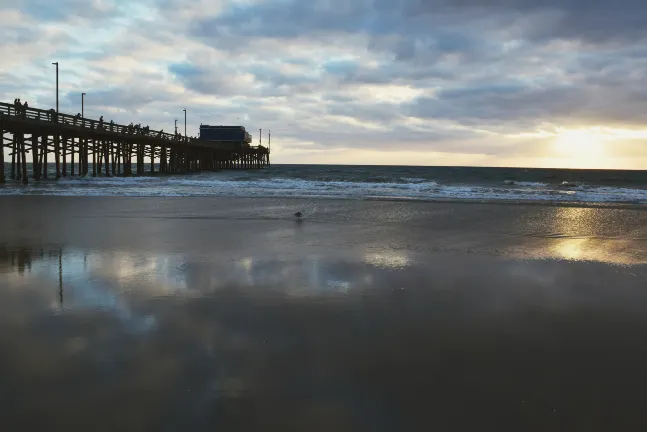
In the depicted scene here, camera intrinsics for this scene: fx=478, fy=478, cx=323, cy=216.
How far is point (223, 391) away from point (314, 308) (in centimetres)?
191

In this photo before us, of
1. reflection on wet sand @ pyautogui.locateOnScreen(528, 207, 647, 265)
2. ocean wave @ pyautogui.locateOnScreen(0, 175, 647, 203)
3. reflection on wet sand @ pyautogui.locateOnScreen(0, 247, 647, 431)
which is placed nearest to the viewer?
reflection on wet sand @ pyautogui.locateOnScreen(0, 247, 647, 431)

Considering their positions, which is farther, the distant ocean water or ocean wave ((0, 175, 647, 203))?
the distant ocean water

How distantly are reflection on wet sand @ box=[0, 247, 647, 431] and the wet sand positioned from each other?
16 mm

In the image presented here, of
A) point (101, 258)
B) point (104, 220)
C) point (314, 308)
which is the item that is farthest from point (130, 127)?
point (314, 308)

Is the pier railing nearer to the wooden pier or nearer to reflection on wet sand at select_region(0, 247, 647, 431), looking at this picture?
the wooden pier

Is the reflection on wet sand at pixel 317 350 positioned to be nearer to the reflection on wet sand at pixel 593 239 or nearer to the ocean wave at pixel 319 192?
the reflection on wet sand at pixel 593 239

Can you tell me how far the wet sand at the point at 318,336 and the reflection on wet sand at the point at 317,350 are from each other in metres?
0.02

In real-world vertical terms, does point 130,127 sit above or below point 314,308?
above

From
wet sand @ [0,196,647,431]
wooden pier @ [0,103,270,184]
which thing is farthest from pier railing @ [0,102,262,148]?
wet sand @ [0,196,647,431]

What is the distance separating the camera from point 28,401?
295cm

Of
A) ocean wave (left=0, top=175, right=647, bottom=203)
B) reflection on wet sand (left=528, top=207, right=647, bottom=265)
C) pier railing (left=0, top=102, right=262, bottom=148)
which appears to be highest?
pier railing (left=0, top=102, right=262, bottom=148)

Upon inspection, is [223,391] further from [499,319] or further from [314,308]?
[499,319]

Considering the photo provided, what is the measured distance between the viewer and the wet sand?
2920mm

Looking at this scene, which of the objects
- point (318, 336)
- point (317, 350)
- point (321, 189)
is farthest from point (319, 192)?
point (317, 350)
